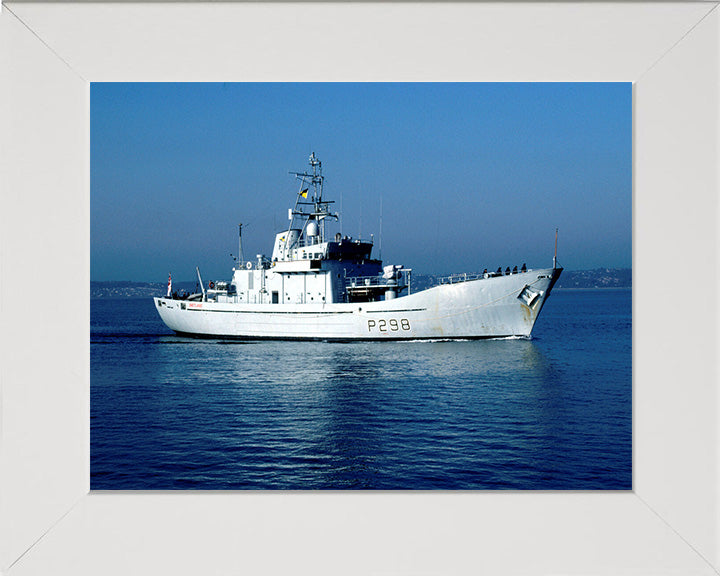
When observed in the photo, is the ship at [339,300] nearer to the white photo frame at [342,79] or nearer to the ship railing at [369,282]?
the ship railing at [369,282]

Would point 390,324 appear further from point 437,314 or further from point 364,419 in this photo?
point 364,419

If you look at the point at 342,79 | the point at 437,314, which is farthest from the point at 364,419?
the point at 437,314

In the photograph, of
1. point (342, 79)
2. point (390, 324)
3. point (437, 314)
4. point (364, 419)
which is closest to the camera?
point (342, 79)

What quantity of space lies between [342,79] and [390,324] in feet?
44.0

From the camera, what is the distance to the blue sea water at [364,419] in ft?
19.2

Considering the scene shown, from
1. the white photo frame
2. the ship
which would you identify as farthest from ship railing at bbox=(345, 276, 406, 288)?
the white photo frame

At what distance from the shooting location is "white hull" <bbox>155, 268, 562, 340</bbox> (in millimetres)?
15609

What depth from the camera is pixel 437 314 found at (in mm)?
15734

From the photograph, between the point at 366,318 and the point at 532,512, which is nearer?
the point at 532,512

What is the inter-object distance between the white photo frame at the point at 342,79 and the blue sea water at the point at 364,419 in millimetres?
2740
